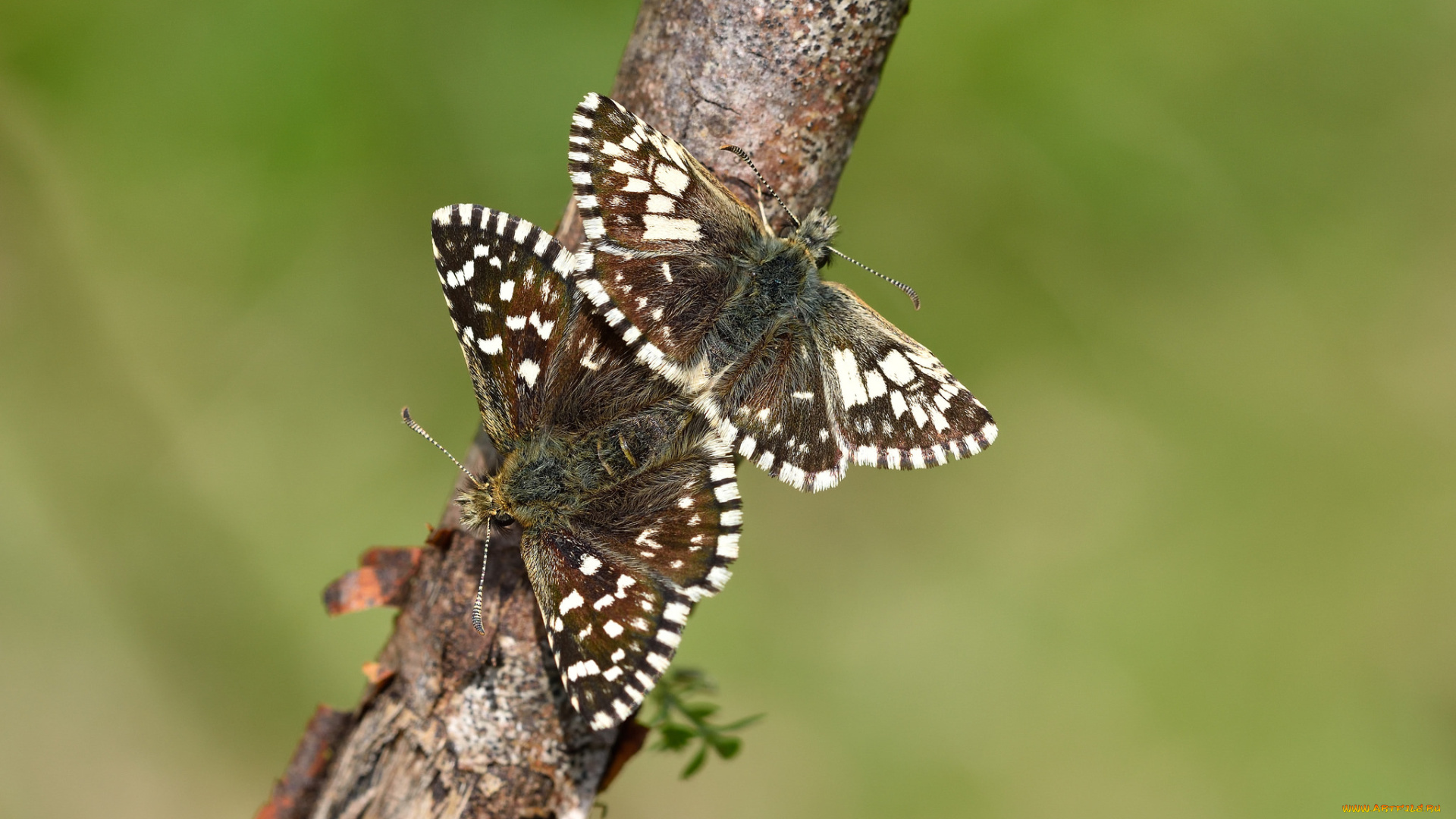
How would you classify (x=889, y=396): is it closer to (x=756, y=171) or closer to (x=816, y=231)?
(x=816, y=231)

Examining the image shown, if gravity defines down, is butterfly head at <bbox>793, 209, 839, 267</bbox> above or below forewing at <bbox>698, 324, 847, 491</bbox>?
above

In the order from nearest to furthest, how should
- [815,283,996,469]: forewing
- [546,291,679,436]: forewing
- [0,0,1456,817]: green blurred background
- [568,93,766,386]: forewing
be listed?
[568,93,766,386]: forewing → [815,283,996,469]: forewing → [546,291,679,436]: forewing → [0,0,1456,817]: green blurred background

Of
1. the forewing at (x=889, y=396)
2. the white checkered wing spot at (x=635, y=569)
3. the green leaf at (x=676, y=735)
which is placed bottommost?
the green leaf at (x=676, y=735)

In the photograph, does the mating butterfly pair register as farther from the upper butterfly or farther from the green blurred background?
the green blurred background

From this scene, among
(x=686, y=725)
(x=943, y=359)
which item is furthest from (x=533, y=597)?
(x=943, y=359)

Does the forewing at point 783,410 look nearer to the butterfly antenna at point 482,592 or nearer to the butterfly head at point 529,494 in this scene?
the butterfly head at point 529,494

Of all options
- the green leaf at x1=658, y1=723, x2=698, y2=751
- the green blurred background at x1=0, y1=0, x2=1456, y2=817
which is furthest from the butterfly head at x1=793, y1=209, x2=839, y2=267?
the green blurred background at x1=0, y1=0, x2=1456, y2=817

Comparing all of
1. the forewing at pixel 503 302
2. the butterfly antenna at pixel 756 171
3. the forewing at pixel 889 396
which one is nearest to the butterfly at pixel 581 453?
the forewing at pixel 503 302

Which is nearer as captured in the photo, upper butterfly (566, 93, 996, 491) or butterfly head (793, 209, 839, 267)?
butterfly head (793, 209, 839, 267)
